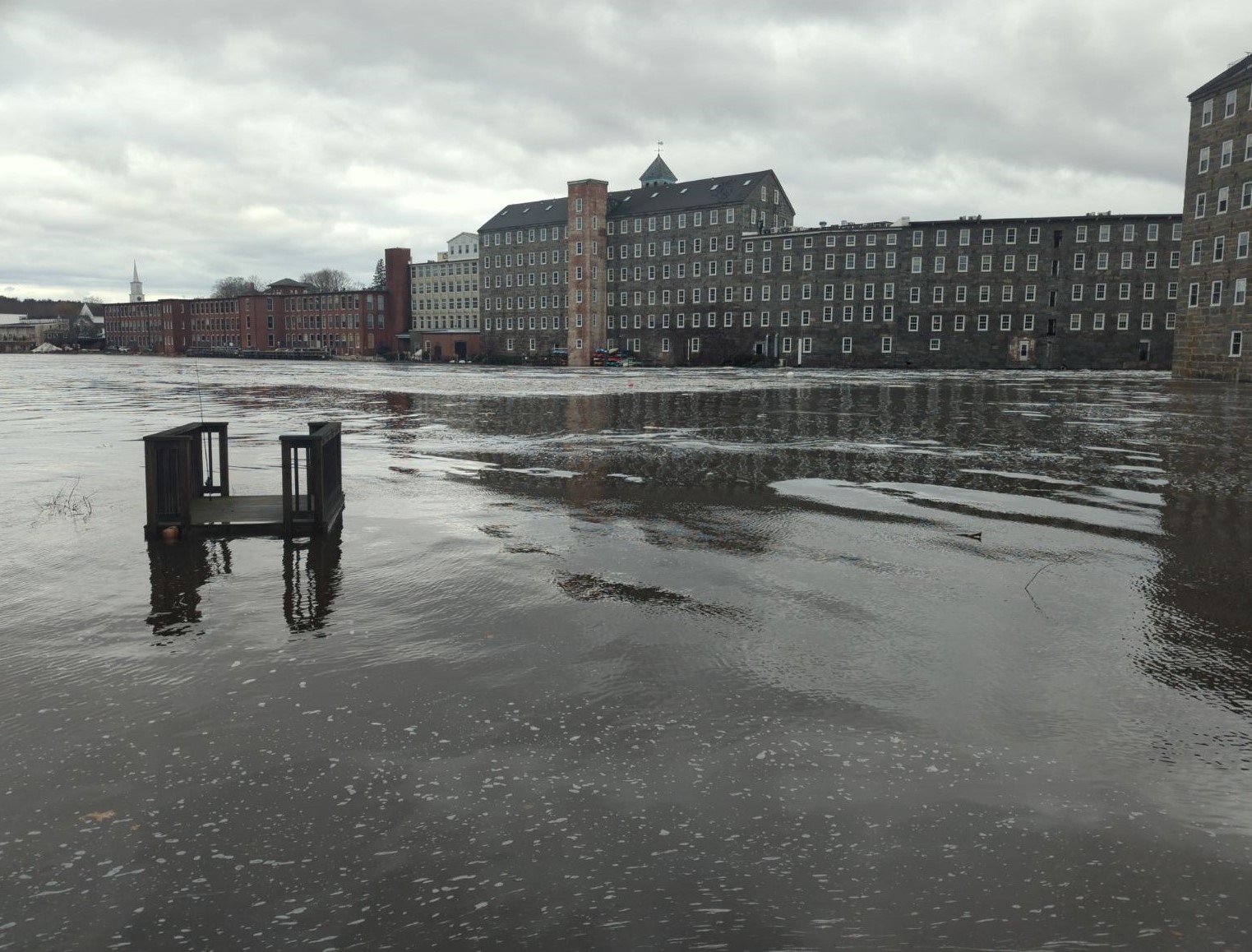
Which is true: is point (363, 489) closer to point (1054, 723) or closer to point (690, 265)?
point (1054, 723)

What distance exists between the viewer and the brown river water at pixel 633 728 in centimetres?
376

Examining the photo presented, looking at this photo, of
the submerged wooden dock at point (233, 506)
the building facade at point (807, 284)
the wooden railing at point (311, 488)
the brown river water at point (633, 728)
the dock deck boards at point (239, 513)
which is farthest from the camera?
the building facade at point (807, 284)

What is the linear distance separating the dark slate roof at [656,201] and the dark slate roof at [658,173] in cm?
1154

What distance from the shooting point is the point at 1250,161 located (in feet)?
176

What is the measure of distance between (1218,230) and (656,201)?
6850cm

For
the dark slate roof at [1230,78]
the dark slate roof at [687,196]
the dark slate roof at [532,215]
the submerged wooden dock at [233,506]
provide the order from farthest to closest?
the dark slate roof at [532,215], the dark slate roof at [687,196], the dark slate roof at [1230,78], the submerged wooden dock at [233,506]

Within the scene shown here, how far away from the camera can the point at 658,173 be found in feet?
431

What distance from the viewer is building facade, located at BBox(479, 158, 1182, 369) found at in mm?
89375

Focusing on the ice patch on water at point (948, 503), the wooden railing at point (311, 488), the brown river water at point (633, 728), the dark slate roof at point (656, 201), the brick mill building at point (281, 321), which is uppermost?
the dark slate roof at point (656, 201)

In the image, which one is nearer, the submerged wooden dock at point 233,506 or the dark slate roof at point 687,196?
the submerged wooden dock at point 233,506

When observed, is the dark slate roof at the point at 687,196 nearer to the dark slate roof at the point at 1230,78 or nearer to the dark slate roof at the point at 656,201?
the dark slate roof at the point at 656,201

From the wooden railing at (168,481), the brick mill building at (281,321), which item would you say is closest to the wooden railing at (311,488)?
the wooden railing at (168,481)

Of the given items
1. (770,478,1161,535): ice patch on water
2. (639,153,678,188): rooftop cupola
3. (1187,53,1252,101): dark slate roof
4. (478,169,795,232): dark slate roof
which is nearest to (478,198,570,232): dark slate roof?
(478,169,795,232): dark slate roof

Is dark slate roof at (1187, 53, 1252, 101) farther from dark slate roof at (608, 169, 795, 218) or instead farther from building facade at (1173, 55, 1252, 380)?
dark slate roof at (608, 169, 795, 218)
